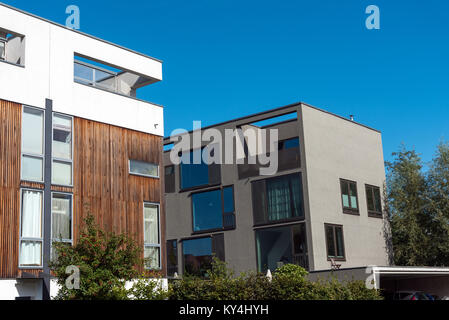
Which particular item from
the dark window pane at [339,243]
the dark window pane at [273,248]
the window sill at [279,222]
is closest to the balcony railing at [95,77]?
the window sill at [279,222]

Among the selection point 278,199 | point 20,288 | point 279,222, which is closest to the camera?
point 20,288

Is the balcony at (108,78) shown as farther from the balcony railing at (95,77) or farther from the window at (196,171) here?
the window at (196,171)

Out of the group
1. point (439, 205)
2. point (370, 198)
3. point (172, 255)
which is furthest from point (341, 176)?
point (172, 255)

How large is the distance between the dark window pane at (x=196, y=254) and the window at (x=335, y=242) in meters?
6.51

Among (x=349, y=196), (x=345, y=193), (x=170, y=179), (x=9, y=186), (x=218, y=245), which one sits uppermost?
(x=170, y=179)

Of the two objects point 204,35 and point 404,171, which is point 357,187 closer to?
point 404,171

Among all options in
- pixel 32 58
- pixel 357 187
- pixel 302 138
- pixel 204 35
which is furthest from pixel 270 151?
pixel 32 58

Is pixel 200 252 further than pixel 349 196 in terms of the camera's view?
Yes

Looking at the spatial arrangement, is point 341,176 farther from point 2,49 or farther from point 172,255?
point 2,49

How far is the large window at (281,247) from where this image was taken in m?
27.0

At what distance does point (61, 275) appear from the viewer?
13.9 meters

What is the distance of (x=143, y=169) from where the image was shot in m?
19.3

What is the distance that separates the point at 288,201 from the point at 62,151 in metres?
13.5

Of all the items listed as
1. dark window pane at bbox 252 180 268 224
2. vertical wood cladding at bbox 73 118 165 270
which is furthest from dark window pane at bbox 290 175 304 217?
vertical wood cladding at bbox 73 118 165 270
